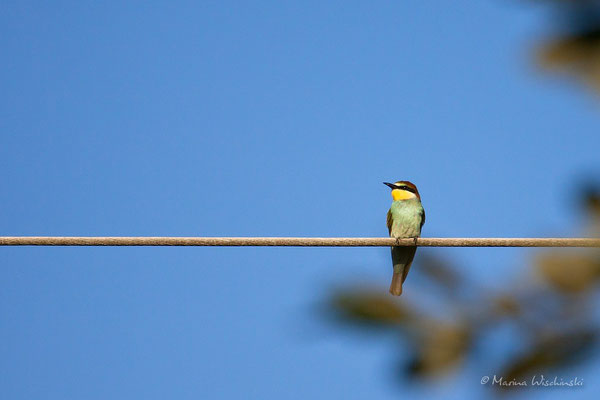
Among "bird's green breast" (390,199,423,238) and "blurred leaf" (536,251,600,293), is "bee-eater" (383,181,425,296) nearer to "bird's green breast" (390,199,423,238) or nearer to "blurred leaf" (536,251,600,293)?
"bird's green breast" (390,199,423,238)

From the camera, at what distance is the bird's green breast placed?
6117mm

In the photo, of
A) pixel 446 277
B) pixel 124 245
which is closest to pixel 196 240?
pixel 124 245

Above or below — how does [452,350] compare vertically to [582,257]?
below

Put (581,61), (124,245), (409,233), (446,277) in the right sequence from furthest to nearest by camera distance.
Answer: (409,233)
(124,245)
(446,277)
(581,61)

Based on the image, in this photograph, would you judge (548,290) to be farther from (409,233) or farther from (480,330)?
(409,233)

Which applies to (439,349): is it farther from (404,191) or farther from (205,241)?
(404,191)

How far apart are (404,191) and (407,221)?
27.1 inches

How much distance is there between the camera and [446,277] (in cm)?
106

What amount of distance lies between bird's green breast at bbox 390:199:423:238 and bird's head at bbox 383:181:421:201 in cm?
42

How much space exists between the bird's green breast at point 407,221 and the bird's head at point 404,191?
0.42 metres

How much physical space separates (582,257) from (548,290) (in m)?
0.08

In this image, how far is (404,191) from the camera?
677 centimetres

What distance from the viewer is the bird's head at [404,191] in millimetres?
6711

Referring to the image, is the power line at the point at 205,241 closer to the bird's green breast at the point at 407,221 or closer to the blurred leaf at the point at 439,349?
the bird's green breast at the point at 407,221
